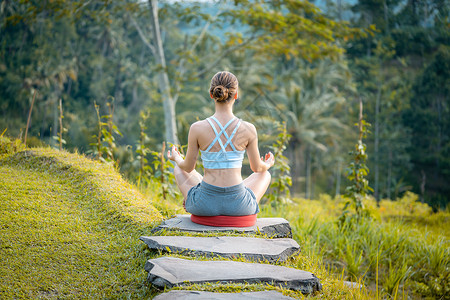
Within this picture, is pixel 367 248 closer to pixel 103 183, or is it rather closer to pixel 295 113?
pixel 103 183

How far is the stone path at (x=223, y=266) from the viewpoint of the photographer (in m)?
2.50

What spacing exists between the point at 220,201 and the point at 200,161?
3503mm

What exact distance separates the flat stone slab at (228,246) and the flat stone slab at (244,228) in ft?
0.65

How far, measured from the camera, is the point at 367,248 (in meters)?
5.02

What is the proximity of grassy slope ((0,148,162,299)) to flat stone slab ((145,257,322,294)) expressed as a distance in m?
0.26

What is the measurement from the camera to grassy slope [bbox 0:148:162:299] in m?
2.75

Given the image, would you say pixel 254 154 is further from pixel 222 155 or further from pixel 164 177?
pixel 164 177

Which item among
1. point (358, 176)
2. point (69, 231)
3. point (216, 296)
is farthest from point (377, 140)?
point (216, 296)

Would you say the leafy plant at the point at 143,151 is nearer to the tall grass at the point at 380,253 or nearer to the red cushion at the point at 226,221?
the tall grass at the point at 380,253

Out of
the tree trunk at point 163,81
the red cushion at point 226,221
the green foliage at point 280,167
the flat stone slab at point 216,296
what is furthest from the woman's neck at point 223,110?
the tree trunk at point 163,81

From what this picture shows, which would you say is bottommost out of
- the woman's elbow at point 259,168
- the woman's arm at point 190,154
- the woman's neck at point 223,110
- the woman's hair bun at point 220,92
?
the woman's elbow at point 259,168

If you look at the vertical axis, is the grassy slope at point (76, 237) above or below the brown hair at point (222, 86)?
below

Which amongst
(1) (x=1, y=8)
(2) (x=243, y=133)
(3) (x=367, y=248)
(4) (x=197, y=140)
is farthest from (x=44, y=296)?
(1) (x=1, y=8)

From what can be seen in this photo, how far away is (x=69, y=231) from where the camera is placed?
3404mm
